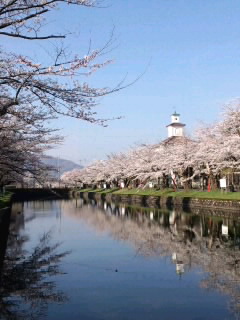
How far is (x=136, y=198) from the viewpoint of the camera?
45938mm

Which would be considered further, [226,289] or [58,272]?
[58,272]

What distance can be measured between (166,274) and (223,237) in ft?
19.2

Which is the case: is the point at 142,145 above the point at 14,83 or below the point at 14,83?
above

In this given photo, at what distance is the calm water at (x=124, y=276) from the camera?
7.15 m

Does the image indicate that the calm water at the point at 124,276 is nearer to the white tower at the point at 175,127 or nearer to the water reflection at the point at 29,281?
the water reflection at the point at 29,281

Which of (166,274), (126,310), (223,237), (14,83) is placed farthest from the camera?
(223,237)

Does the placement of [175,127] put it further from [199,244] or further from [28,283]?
[28,283]

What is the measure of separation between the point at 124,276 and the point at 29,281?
227cm

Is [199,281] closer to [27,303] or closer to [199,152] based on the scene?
[27,303]

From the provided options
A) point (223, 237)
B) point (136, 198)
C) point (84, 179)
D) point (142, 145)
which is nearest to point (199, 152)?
point (136, 198)

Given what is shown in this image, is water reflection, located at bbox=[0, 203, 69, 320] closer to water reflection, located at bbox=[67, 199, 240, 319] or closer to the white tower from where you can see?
water reflection, located at bbox=[67, 199, 240, 319]

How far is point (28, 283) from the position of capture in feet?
29.4

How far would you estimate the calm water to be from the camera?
7.15 metres

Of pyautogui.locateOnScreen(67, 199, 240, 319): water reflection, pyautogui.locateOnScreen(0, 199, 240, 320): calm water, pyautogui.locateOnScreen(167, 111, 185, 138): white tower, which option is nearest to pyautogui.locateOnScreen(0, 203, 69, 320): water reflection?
pyautogui.locateOnScreen(0, 199, 240, 320): calm water
